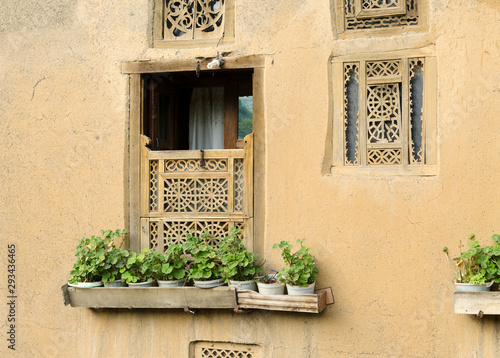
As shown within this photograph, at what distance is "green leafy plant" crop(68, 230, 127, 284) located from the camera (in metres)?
4.93

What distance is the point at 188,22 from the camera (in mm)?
5340

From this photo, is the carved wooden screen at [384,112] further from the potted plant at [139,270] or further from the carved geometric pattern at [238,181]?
the potted plant at [139,270]

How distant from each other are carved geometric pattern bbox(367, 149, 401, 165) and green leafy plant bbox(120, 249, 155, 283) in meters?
2.14

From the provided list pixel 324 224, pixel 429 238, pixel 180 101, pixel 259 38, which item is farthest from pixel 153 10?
pixel 429 238

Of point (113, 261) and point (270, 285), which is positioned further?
point (113, 261)

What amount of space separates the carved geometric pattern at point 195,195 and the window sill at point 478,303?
2.18 meters

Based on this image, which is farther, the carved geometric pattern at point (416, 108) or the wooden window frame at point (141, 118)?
the wooden window frame at point (141, 118)

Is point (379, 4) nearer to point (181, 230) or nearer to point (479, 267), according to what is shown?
point (479, 267)

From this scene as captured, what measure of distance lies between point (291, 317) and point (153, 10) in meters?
3.18

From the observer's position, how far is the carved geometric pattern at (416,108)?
15.3ft

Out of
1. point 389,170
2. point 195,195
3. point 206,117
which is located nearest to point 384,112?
point 389,170

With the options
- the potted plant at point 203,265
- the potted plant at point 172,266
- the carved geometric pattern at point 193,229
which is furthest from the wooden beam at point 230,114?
the potted plant at point 172,266

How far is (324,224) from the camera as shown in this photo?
4762 mm

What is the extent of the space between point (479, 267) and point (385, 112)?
1.50 metres
